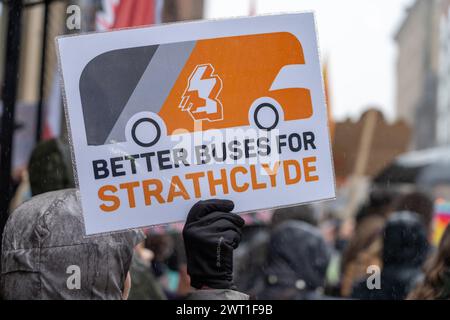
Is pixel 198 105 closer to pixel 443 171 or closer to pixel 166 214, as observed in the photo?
pixel 166 214

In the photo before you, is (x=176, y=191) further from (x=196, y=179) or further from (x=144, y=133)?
(x=144, y=133)

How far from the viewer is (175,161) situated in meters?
2.33

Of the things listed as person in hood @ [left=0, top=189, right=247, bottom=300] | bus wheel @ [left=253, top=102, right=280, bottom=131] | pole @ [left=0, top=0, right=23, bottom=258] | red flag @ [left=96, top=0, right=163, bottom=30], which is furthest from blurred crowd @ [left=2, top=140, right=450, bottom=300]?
red flag @ [left=96, top=0, right=163, bottom=30]

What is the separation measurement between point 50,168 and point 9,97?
355mm

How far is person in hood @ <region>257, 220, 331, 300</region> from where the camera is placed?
4684 mm

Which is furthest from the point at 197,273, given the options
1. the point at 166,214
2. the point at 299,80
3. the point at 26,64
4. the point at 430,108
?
the point at 430,108

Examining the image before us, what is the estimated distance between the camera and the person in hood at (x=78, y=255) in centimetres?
218

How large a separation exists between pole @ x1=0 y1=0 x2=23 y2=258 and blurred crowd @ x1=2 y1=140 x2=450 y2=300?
A: 8.8 inches

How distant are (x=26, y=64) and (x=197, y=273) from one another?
9463mm

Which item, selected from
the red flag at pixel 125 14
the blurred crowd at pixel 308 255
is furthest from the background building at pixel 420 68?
the red flag at pixel 125 14

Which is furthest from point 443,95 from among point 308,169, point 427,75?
point 308,169

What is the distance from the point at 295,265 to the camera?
474 cm

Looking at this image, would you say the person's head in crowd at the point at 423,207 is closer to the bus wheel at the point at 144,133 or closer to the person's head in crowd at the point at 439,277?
the person's head in crowd at the point at 439,277

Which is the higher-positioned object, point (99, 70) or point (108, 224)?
point (99, 70)
